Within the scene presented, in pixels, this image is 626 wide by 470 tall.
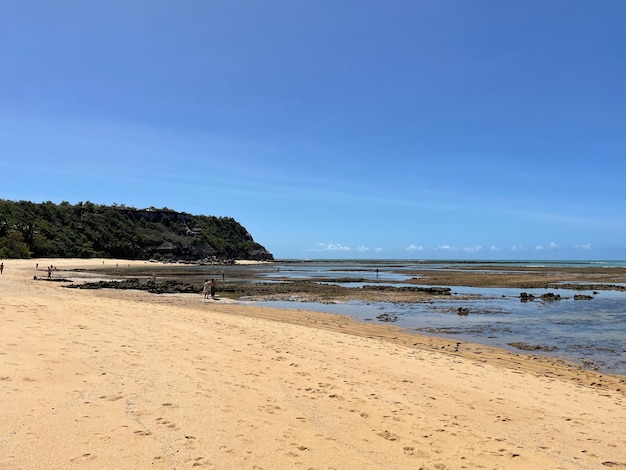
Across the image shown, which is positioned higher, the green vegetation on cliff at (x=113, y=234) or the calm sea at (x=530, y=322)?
the green vegetation on cliff at (x=113, y=234)

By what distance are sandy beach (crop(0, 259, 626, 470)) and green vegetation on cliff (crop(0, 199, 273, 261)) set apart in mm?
84342

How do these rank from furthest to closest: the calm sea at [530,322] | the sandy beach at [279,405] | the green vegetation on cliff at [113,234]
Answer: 1. the green vegetation on cliff at [113,234]
2. the calm sea at [530,322]
3. the sandy beach at [279,405]

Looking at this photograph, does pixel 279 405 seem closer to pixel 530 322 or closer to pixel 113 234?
pixel 530 322

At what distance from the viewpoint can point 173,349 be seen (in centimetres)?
1096

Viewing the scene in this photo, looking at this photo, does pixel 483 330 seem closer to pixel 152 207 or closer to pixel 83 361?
pixel 83 361

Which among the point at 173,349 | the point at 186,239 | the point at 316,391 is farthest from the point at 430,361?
the point at 186,239

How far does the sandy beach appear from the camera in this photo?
17.6 ft

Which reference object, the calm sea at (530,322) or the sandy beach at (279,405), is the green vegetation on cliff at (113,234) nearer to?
the calm sea at (530,322)

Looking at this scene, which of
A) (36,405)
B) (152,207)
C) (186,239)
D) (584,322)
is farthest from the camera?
(152,207)

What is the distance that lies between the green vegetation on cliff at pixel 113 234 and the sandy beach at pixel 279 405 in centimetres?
8434

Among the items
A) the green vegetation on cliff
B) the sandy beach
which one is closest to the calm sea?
the sandy beach

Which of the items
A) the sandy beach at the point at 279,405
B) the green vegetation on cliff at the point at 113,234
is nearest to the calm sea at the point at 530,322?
the sandy beach at the point at 279,405

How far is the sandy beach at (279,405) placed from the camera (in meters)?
5.36

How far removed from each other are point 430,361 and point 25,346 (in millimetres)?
10482
